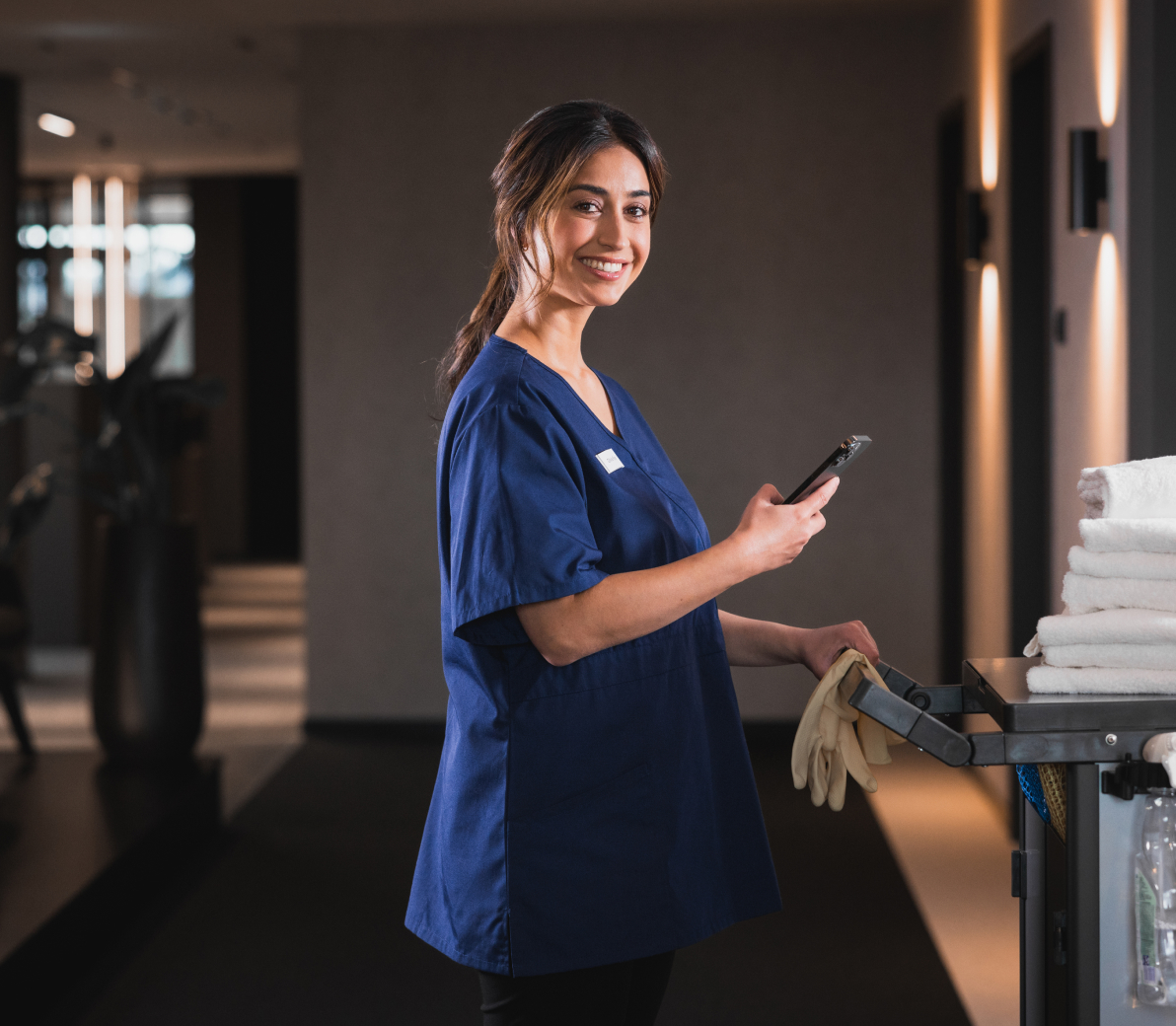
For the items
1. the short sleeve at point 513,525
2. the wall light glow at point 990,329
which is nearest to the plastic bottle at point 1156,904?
the short sleeve at point 513,525

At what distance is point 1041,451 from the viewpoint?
3.76 m

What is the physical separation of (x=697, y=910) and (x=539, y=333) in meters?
0.62

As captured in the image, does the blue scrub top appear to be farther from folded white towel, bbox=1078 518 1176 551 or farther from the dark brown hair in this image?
folded white towel, bbox=1078 518 1176 551

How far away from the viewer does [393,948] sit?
3.03 meters

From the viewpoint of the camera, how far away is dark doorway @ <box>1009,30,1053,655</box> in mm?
3711

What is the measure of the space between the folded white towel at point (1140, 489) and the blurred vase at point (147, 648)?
3.19 meters

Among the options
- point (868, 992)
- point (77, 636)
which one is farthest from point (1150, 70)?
point (77, 636)

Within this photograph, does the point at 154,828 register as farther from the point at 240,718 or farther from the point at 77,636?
the point at 77,636

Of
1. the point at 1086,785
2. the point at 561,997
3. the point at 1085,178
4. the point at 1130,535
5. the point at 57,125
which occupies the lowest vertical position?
the point at 561,997

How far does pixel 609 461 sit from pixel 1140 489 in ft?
1.74

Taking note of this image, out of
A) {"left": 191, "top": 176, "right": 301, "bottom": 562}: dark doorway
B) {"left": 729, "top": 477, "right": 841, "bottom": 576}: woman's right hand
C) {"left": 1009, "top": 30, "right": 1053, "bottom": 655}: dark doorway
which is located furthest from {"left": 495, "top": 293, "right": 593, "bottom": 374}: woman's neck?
{"left": 191, "top": 176, "right": 301, "bottom": 562}: dark doorway

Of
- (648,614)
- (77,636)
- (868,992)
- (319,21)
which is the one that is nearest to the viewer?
(648,614)

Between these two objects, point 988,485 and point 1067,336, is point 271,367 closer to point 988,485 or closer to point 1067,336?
point 988,485

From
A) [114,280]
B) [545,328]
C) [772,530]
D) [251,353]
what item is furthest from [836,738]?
[251,353]
